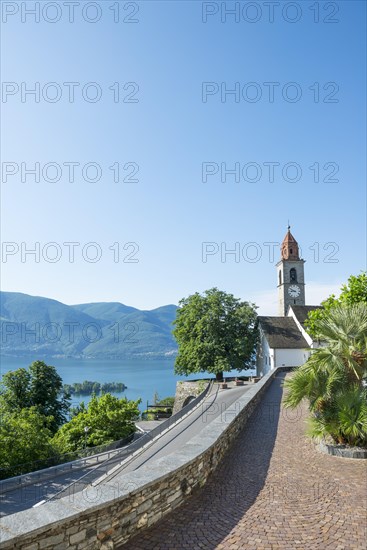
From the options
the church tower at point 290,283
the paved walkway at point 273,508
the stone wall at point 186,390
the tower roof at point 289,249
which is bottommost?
the stone wall at point 186,390

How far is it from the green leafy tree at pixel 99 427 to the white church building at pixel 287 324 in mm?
19122

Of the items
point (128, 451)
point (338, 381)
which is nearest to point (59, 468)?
point (128, 451)

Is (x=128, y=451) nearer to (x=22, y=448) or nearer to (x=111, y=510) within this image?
(x=22, y=448)

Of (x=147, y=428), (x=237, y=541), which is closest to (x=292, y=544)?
(x=237, y=541)

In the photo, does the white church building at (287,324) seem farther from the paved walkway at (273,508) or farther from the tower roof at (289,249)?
the paved walkway at (273,508)

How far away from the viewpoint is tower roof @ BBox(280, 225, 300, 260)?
208ft

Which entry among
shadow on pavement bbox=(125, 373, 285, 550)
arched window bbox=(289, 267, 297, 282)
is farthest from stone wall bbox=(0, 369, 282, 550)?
arched window bbox=(289, 267, 297, 282)

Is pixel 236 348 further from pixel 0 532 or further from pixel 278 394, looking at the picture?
pixel 0 532

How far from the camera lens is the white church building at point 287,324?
4791 cm

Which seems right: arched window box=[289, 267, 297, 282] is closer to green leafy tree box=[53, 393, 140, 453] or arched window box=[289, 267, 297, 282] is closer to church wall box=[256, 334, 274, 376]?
church wall box=[256, 334, 274, 376]

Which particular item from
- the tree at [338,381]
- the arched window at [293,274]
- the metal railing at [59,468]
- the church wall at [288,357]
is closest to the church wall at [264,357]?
the church wall at [288,357]

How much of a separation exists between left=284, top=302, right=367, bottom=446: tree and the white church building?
30.0m

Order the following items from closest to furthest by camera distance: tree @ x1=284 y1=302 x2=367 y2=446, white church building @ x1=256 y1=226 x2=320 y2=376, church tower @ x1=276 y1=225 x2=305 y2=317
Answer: tree @ x1=284 y1=302 x2=367 y2=446, white church building @ x1=256 y1=226 x2=320 y2=376, church tower @ x1=276 y1=225 x2=305 y2=317

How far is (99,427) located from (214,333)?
16.6 m
